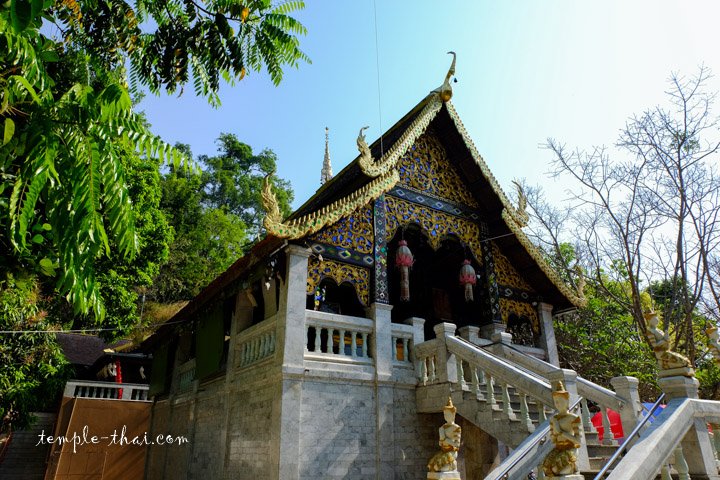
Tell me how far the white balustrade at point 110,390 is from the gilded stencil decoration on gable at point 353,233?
35.4 ft

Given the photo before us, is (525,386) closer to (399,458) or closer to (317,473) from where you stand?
(399,458)

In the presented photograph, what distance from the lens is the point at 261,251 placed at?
8.66m

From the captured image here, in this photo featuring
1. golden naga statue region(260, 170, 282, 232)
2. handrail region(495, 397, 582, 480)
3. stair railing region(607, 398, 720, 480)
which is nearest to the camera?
stair railing region(607, 398, 720, 480)

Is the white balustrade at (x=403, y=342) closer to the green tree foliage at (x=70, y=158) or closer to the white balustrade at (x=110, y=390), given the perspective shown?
the green tree foliage at (x=70, y=158)

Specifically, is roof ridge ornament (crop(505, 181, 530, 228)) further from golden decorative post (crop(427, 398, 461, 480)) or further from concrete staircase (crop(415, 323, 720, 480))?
golden decorative post (crop(427, 398, 461, 480))

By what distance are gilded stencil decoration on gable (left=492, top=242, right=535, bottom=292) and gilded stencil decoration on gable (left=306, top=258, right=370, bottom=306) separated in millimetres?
4125

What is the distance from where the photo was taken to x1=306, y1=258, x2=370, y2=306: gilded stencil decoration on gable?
28.8 ft

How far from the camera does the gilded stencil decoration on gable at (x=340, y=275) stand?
28.8 ft

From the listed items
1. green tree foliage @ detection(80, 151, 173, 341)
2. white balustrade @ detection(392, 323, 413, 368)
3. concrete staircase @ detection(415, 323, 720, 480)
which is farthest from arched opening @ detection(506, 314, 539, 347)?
green tree foliage @ detection(80, 151, 173, 341)

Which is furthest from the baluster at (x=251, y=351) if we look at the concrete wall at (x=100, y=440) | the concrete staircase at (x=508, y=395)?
the concrete wall at (x=100, y=440)

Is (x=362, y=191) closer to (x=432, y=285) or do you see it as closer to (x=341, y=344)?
(x=341, y=344)

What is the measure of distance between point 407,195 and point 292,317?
4237mm

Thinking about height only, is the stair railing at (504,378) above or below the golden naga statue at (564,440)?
above

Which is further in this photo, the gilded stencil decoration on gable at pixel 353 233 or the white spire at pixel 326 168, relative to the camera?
the white spire at pixel 326 168
